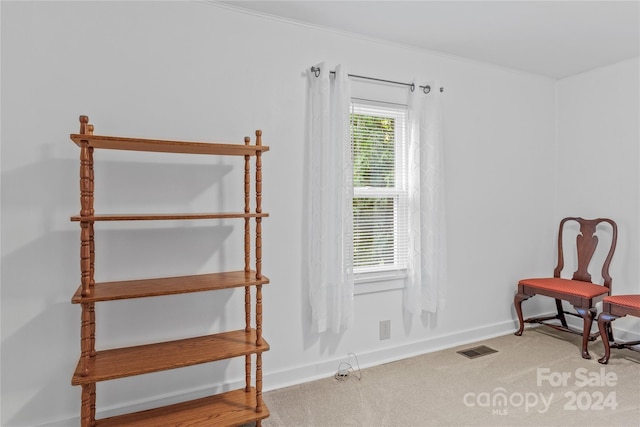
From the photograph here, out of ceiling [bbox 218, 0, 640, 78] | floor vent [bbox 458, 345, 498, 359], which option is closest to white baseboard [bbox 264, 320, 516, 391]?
floor vent [bbox 458, 345, 498, 359]

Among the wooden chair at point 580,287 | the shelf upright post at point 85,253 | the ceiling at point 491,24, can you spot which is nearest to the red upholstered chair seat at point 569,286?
the wooden chair at point 580,287

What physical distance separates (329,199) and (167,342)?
51.1 inches

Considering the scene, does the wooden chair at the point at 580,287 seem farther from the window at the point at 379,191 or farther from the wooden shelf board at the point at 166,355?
the wooden shelf board at the point at 166,355

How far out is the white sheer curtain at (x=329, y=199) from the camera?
103 inches

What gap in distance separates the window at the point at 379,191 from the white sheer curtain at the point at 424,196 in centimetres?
9

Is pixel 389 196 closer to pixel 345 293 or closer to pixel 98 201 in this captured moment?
pixel 345 293

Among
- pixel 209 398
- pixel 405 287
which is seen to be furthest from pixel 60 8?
pixel 405 287

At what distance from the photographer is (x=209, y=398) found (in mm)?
2252

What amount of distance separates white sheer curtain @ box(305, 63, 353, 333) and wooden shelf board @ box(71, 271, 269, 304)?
1.69 ft

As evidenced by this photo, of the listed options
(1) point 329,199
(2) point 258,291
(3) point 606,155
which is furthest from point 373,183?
(3) point 606,155

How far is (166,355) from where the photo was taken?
6.63ft

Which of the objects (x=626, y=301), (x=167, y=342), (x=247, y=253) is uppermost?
(x=247, y=253)

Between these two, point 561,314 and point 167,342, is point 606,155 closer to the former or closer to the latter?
point 561,314

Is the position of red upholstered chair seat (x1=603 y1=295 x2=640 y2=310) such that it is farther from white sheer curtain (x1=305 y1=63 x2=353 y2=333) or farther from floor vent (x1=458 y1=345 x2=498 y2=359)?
white sheer curtain (x1=305 y1=63 x2=353 y2=333)
